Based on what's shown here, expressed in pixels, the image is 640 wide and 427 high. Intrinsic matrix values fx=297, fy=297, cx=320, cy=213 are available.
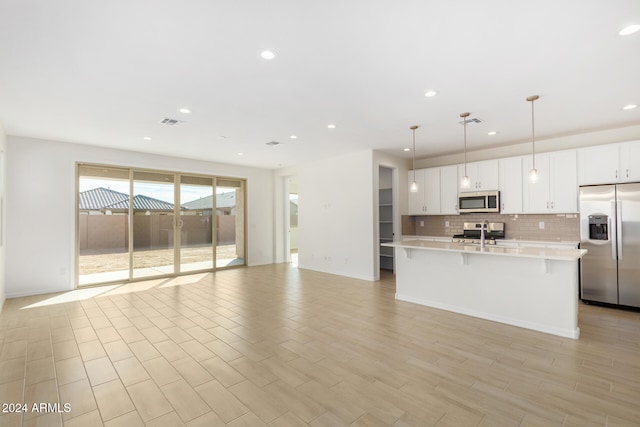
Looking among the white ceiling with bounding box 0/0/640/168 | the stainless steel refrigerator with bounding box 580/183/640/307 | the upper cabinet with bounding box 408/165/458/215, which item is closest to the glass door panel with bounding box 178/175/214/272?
the white ceiling with bounding box 0/0/640/168

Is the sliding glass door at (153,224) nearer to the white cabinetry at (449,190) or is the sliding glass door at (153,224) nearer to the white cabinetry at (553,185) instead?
the white cabinetry at (449,190)

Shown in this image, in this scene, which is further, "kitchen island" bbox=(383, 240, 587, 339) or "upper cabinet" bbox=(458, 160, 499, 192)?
"upper cabinet" bbox=(458, 160, 499, 192)

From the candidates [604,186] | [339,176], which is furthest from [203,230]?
[604,186]

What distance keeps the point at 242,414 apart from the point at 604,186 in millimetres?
5700

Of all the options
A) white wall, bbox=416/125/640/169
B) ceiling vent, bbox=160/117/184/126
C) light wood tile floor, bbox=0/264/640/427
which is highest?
ceiling vent, bbox=160/117/184/126

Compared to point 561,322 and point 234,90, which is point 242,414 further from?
point 561,322

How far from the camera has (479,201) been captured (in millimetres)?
5926

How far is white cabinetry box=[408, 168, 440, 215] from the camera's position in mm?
6582

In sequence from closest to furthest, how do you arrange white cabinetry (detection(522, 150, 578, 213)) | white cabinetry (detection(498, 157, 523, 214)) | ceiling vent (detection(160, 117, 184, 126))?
1. ceiling vent (detection(160, 117, 184, 126))
2. white cabinetry (detection(522, 150, 578, 213))
3. white cabinetry (detection(498, 157, 523, 214))

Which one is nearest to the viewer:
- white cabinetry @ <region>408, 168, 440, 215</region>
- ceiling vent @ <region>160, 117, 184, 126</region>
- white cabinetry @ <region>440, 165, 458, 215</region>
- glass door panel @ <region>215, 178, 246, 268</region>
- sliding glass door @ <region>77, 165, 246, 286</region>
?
ceiling vent @ <region>160, 117, 184, 126</region>

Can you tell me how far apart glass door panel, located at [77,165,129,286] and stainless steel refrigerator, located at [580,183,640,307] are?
8.35 meters

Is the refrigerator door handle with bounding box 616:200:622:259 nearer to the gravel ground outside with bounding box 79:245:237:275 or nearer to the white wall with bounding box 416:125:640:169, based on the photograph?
the white wall with bounding box 416:125:640:169

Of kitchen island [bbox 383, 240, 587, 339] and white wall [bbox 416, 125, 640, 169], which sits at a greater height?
white wall [bbox 416, 125, 640, 169]

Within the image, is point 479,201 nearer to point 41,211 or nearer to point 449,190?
point 449,190
